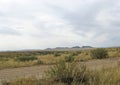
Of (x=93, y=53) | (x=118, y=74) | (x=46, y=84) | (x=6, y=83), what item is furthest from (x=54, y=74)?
(x=93, y=53)

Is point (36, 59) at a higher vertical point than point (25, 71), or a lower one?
higher

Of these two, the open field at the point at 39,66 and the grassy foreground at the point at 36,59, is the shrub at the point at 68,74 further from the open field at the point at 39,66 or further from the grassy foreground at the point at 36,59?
the grassy foreground at the point at 36,59

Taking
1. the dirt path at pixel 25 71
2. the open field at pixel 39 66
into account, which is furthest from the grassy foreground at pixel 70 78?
the dirt path at pixel 25 71

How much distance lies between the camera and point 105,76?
44.7 feet

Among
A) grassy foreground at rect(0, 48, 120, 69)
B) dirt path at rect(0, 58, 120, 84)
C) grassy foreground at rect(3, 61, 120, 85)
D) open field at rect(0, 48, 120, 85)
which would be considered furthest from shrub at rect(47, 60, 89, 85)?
grassy foreground at rect(0, 48, 120, 69)

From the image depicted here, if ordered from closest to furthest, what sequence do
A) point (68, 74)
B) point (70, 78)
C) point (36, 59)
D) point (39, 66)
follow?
point (70, 78) → point (68, 74) → point (39, 66) → point (36, 59)

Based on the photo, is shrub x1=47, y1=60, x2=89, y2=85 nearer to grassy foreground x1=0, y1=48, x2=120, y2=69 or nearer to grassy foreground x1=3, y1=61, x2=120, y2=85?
grassy foreground x1=3, y1=61, x2=120, y2=85

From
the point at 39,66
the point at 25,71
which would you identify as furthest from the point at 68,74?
the point at 39,66

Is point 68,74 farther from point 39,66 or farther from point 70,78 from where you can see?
point 39,66

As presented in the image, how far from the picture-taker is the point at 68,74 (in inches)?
551

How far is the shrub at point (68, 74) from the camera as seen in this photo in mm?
13602

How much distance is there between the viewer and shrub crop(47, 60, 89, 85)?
1360 centimetres

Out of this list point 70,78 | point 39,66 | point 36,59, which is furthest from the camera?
point 36,59

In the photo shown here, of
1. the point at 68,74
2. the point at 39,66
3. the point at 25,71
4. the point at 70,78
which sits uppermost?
the point at 68,74
